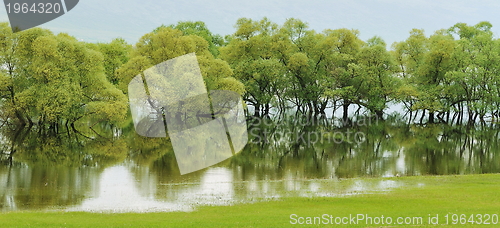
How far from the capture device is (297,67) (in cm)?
8906

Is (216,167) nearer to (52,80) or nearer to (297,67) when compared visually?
(52,80)

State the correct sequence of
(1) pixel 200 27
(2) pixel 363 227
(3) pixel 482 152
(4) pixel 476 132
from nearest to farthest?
1. (2) pixel 363 227
2. (3) pixel 482 152
3. (4) pixel 476 132
4. (1) pixel 200 27

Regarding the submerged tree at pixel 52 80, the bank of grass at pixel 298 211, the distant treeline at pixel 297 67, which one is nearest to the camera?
the bank of grass at pixel 298 211

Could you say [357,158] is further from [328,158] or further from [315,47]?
[315,47]

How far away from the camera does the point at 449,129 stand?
230 ft

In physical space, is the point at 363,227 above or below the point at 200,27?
below

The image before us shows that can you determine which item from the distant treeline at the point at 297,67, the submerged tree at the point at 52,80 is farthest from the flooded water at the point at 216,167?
the distant treeline at the point at 297,67

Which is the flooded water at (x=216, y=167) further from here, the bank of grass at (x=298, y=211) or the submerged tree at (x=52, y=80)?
the submerged tree at (x=52, y=80)

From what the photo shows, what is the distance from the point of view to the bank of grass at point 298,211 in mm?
19641

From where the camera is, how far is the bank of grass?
773 inches

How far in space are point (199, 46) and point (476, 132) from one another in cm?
4320

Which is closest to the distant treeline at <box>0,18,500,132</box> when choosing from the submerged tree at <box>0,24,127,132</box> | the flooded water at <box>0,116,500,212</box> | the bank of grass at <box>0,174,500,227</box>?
the submerged tree at <box>0,24,127,132</box>

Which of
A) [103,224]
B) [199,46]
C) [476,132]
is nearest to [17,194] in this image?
[103,224]

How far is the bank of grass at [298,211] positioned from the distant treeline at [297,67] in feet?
135
